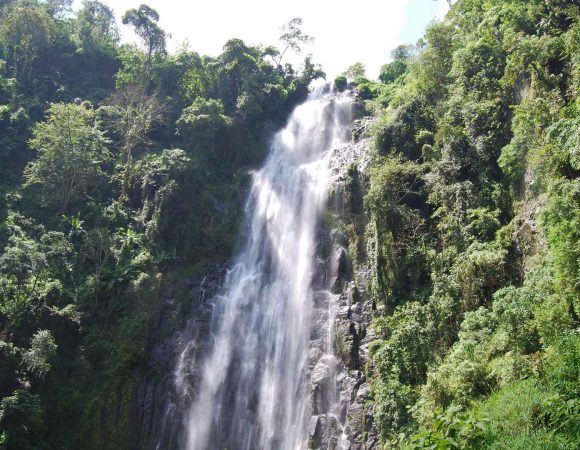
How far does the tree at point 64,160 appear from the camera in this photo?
2383 centimetres

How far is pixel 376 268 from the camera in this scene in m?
16.8

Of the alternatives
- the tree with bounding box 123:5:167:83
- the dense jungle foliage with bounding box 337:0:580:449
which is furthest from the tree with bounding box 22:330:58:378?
the tree with bounding box 123:5:167:83

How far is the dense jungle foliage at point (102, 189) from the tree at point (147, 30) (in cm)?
8

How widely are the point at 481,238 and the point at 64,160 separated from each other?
19.3 metres

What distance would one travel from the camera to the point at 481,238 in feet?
45.9

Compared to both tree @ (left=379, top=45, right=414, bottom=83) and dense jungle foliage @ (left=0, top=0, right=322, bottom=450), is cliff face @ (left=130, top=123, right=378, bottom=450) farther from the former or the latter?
tree @ (left=379, top=45, right=414, bottom=83)

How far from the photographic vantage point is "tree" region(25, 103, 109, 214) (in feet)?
78.2

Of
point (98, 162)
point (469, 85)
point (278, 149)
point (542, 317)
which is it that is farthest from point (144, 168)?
point (542, 317)

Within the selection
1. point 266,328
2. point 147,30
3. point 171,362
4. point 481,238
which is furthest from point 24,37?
point 481,238

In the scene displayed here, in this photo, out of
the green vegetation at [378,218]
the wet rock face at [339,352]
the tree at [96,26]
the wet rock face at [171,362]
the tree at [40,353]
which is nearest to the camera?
the green vegetation at [378,218]

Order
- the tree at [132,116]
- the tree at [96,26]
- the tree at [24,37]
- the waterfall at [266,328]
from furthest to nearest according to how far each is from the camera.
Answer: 1. the tree at [96,26]
2. the tree at [24,37]
3. the tree at [132,116]
4. the waterfall at [266,328]

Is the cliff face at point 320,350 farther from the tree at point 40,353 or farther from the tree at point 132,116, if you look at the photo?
the tree at point 132,116

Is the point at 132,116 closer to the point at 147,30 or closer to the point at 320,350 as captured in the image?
the point at 147,30

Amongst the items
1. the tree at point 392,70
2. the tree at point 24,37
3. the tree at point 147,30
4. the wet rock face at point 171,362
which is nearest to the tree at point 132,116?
the tree at point 147,30
